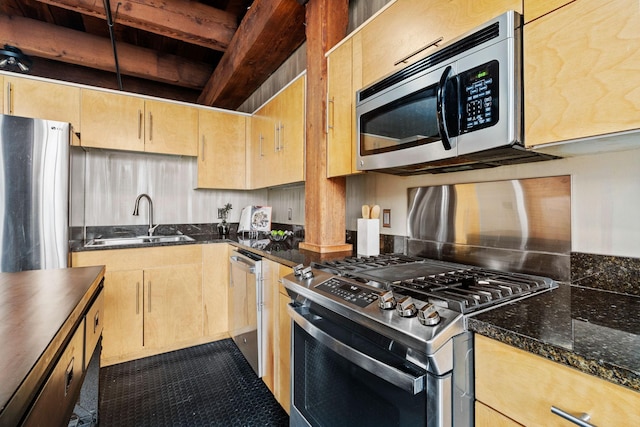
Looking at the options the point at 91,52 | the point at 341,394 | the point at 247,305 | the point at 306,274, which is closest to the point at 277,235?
the point at 247,305

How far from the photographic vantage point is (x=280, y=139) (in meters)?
2.39

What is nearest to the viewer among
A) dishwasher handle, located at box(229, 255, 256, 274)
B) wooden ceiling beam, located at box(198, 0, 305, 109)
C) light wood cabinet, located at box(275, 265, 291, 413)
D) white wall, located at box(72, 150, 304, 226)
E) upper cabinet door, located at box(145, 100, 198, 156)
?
light wood cabinet, located at box(275, 265, 291, 413)

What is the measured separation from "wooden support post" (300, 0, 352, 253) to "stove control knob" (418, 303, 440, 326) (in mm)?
1130

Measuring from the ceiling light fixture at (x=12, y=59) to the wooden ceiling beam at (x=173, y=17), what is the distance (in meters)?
0.52

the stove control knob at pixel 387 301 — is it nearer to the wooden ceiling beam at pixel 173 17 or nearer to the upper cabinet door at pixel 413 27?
the upper cabinet door at pixel 413 27

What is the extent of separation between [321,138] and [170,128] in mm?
1630

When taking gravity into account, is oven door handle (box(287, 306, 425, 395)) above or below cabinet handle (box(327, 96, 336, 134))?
below

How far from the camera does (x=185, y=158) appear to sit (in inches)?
123

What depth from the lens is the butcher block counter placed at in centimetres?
53

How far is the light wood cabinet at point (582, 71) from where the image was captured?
72 cm

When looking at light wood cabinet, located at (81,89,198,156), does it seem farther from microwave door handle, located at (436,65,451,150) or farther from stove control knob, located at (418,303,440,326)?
stove control knob, located at (418,303,440,326)

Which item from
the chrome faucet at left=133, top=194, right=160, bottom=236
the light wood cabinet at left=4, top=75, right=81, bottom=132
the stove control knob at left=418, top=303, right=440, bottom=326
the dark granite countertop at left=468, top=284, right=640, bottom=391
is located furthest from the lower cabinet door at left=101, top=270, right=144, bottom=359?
the dark granite countertop at left=468, top=284, right=640, bottom=391

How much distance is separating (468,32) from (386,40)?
0.46 meters

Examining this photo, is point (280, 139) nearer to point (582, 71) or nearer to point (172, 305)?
point (172, 305)
